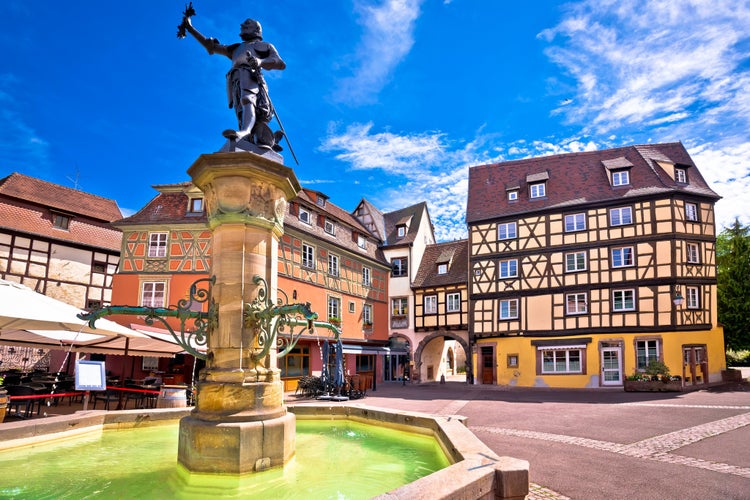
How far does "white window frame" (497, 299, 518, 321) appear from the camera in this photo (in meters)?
27.3

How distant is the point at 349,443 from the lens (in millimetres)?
6938

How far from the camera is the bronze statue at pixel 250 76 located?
21.3 ft

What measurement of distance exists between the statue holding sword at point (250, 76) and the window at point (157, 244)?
57.4 feet

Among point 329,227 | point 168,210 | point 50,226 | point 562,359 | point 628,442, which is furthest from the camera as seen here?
point 329,227

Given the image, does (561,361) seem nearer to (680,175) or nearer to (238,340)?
(680,175)

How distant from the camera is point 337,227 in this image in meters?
29.5

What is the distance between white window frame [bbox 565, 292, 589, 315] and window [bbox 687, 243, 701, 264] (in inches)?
202

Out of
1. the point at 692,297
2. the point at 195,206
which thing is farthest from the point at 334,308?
the point at 692,297

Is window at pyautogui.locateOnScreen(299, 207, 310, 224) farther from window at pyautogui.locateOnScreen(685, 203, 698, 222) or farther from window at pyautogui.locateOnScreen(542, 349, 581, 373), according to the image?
window at pyautogui.locateOnScreen(685, 203, 698, 222)

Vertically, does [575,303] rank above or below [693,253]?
below

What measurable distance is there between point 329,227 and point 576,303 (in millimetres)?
14074

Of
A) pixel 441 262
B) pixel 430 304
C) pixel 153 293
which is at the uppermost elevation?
pixel 441 262

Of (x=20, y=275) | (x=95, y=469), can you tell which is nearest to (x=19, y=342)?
(x=95, y=469)

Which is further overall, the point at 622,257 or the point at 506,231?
the point at 506,231
